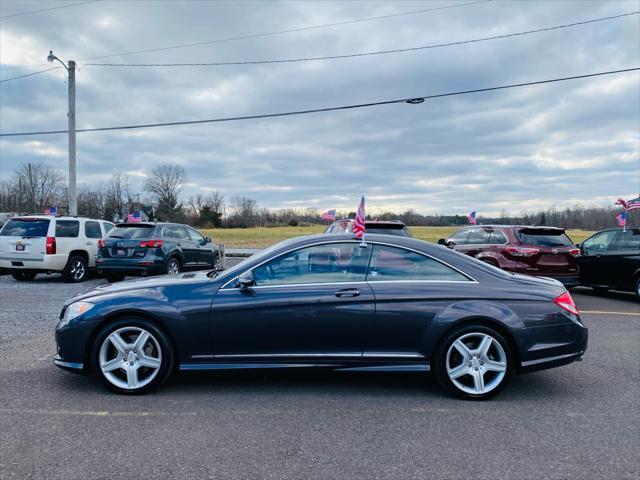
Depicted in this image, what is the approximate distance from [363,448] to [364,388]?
3.92 ft

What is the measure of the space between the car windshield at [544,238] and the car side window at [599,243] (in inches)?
55.6

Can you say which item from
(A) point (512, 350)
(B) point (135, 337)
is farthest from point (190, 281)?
(A) point (512, 350)

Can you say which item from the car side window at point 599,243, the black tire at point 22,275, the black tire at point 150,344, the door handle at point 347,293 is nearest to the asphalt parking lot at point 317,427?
the black tire at point 150,344

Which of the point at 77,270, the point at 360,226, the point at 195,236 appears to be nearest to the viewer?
the point at 360,226

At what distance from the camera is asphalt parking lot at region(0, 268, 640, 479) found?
2.97 meters

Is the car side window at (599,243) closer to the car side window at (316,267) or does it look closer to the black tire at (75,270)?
the car side window at (316,267)

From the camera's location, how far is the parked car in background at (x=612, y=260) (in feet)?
32.9

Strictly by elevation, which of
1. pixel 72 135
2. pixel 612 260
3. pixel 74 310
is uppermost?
pixel 72 135

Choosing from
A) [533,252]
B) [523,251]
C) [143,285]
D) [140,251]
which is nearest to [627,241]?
[533,252]

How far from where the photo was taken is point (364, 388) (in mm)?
4418

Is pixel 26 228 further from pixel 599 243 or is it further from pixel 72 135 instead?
pixel 599 243

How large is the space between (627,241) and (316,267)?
29.7 feet

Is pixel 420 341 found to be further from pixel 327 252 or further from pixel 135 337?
pixel 135 337

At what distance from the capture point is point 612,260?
10352 millimetres
